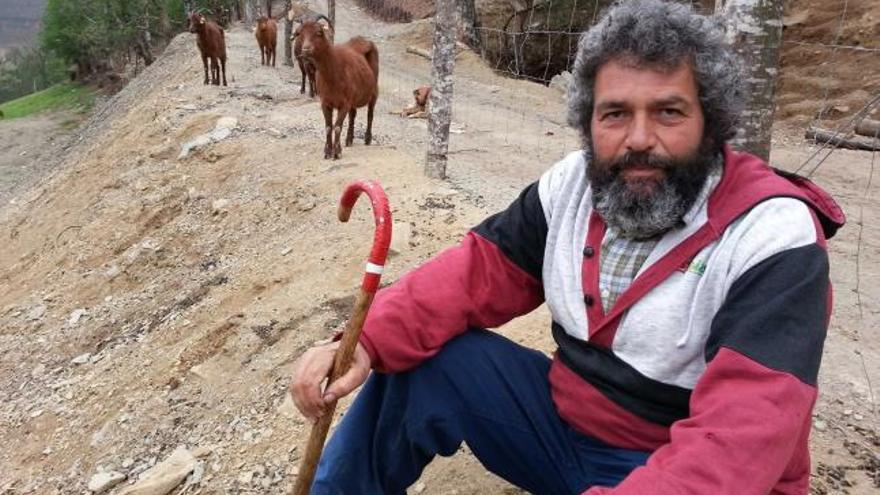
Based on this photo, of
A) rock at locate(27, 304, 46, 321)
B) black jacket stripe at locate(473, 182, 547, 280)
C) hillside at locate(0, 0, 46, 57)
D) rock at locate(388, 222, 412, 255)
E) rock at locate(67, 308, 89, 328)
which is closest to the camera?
black jacket stripe at locate(473, 182, 547, 280)

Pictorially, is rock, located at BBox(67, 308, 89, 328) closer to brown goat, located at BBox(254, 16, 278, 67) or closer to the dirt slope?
the dirt slope

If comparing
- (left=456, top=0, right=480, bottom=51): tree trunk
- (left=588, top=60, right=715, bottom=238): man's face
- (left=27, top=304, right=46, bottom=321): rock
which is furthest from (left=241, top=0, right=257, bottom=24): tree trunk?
(left=588, top=60, right=715, bottom=238): man's face

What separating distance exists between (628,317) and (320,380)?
82 cm

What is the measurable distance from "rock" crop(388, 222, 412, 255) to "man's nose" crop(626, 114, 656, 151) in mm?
2991

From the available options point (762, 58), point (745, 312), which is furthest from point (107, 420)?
point (762, 58)

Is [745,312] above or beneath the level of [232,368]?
above

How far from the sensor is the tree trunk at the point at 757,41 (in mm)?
3447

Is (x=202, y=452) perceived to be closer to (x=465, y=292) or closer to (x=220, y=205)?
(x=465, y=292)

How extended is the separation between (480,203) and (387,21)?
873 inches

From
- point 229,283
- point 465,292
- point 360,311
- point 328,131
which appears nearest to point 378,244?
point 360,311

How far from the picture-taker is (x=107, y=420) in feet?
13.1

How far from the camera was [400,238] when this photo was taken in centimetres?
478

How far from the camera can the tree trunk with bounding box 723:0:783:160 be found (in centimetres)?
345

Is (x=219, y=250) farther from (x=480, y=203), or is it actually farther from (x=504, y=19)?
(x=504, y=19)
